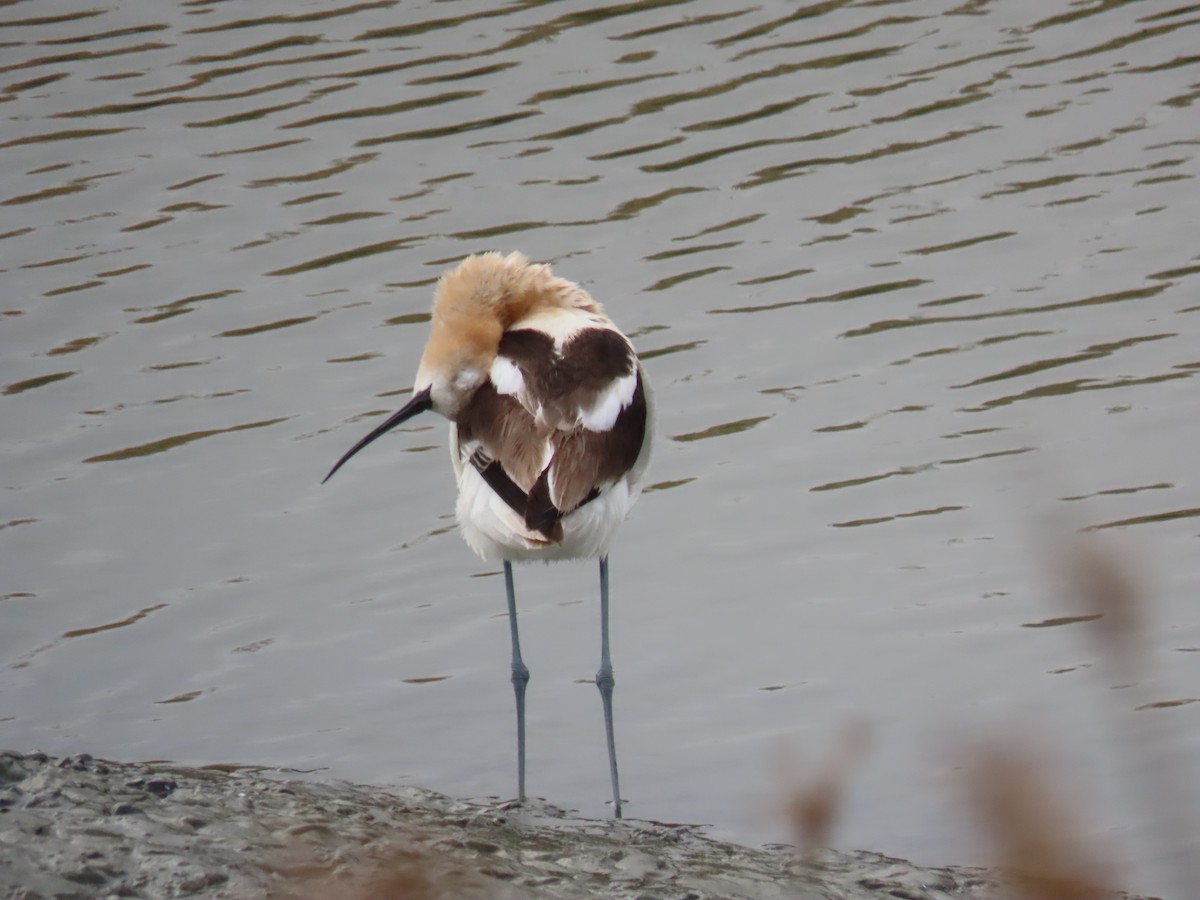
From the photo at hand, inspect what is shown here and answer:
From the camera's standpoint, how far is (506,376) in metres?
4.88

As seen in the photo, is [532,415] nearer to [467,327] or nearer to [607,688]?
[467,327]

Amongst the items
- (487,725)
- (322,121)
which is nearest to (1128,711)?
(487,725)

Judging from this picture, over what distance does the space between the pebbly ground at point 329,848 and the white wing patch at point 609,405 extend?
3.72 ft

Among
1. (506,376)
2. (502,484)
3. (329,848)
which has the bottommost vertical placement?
(329,848)

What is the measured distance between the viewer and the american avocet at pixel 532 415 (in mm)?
4645

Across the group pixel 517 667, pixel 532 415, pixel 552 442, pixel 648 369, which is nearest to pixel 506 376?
pixel 532 415

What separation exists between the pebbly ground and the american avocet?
1.76 feet

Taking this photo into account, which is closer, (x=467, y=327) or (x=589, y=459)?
(x=589, y=459)

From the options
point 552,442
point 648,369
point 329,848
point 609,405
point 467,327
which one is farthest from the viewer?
point 648,369

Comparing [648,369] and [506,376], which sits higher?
[506,376]

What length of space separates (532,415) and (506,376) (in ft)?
0.69

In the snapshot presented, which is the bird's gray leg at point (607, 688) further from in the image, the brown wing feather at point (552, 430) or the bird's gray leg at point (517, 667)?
the brown wing feather at point (552, 430)

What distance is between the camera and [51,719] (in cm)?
579

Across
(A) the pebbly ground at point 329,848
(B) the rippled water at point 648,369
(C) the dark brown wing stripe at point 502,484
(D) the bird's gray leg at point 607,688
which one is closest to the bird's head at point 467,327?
(C) the dark brown wing stripe at point 502,484
